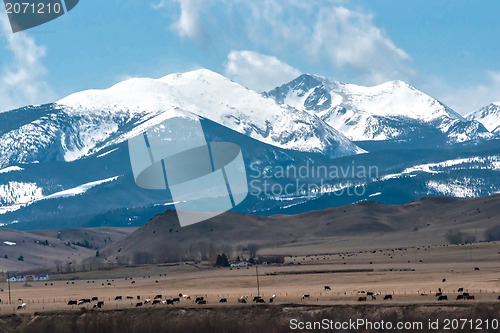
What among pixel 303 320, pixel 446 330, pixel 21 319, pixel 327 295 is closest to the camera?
pixel 446 330

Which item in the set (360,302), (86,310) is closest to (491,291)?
(360,302)

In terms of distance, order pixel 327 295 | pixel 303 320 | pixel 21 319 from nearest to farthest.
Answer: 1. pixel 303 320
2. pixel 21 319
3. pixel 327 295

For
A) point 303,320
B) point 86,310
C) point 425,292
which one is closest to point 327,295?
point 425,292

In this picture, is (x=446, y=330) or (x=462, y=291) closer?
(x=446, y=330)

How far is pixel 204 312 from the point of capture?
16362cm

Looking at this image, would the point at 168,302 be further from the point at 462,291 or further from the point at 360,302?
the point at 462,291

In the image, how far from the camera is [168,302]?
178500 millimetres

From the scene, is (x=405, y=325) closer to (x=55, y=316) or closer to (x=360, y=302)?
(x=360, y=302)

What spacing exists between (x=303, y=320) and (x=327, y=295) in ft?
→ 93.3

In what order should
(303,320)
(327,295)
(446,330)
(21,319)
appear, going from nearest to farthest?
1. (446,330)
2. (303,320)
3. (21,319)
4. (327,295)

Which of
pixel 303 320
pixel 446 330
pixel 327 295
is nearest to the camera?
pixel 446 330

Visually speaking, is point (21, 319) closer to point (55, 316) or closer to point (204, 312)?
point (55, 316)

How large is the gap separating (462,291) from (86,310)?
203ft

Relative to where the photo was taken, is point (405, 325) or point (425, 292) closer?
point (405, 325)
